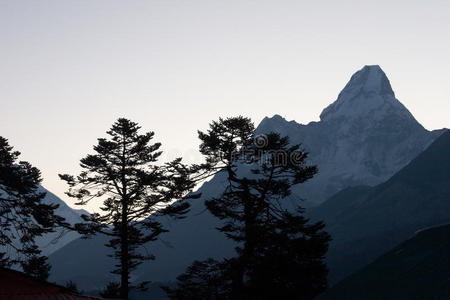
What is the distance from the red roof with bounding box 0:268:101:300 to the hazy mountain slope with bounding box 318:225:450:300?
1943 cm

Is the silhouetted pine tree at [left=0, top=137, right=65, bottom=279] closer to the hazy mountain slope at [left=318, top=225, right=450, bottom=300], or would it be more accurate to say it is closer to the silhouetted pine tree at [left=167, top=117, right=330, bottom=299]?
the silhouetted pine tree at [left=167, top=117, right=330, bottom=299]

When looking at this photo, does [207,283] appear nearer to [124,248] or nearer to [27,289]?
[124,248]

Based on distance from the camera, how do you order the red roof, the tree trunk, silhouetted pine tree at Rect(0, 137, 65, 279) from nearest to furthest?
the red roof → silhouetted pine tree at Rect(0, 137, 65, 279) → the tree trunk

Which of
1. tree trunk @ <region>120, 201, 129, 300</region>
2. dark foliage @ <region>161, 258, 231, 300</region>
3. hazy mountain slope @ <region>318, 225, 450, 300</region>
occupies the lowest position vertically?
hazy mountain slope @ <region>318, 225, 450, 300</region>

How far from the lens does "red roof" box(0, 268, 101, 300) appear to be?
11.8 meters

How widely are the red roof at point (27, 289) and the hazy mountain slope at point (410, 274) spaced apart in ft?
63.7

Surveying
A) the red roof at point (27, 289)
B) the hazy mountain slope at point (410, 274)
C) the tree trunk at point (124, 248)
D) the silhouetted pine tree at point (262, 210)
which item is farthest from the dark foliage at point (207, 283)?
the red roof at point (27, 289)

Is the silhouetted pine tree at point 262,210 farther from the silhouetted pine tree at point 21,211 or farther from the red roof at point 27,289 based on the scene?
the red roof at point 27,289

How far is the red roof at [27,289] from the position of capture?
A: 11.8 metres

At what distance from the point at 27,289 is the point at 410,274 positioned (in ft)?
82.2

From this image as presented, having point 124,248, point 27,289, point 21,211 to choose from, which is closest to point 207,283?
point 124,248

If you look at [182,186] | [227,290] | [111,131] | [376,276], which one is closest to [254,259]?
[227,290]

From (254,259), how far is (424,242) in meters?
15.0

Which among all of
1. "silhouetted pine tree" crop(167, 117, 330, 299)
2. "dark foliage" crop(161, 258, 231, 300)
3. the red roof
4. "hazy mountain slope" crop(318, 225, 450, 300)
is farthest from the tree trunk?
the red roof
